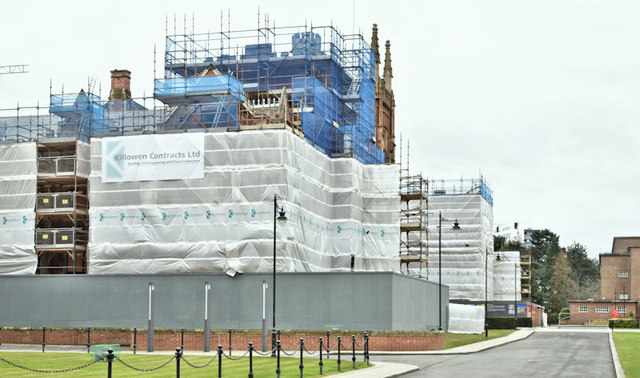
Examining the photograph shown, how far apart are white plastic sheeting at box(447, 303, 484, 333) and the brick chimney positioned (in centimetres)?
3208

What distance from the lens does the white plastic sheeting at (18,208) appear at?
185 ft

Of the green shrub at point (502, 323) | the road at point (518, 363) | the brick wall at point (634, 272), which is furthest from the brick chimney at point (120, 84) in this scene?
the brick wall at point (634, 272)

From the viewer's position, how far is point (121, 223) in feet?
181

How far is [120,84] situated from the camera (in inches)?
2955

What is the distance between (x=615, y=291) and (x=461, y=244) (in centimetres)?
4997

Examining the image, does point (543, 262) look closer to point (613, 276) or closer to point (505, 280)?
point (613, 276)

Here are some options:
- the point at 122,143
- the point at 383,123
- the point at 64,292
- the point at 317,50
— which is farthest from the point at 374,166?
the point at 383,123

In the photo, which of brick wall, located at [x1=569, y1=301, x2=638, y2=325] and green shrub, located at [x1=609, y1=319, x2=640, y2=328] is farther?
brick wall, located at [x1=569, y1=301, x2=638, y2=325]

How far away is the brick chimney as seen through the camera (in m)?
74.3

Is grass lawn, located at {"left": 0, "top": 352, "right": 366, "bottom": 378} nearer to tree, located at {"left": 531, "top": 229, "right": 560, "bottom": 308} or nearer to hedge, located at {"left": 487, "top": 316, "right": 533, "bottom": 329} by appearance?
hedge, located at {"left": 487, "top": 316, "right": 533, "bottom": 329}

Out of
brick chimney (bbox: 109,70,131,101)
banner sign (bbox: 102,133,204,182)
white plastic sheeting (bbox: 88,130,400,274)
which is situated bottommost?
white plastic sheeting (bbox: 88,130,400,274)

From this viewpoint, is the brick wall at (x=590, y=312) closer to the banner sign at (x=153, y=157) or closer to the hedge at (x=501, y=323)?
the hedge at (x=501, y=323)

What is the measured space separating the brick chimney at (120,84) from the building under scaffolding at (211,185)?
705 cm

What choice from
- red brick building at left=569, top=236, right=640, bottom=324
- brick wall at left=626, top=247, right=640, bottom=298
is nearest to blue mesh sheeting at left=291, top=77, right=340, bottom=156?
red brick building at left=569, top=236, right=640, bottom=324
